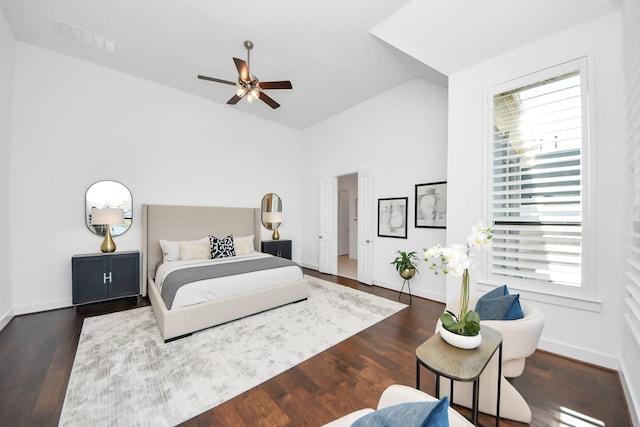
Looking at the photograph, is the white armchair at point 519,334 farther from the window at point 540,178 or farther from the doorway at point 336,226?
the doorway at point 336,226

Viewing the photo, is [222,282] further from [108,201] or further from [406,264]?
[406,264]

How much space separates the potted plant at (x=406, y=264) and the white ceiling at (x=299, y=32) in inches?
106

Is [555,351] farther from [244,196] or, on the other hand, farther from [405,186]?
[244,196]

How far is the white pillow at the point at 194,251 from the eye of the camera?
13.5 ft

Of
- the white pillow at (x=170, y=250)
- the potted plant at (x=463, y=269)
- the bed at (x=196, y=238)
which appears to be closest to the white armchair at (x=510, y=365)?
the potted plant at (x=463, y=269)

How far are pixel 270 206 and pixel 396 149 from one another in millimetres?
3140

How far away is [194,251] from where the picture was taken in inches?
163

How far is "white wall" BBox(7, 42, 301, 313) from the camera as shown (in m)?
3.32

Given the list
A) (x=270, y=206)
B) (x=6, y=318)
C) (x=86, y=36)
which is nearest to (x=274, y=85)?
(x=86, y=36)

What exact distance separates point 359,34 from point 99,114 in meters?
4.09

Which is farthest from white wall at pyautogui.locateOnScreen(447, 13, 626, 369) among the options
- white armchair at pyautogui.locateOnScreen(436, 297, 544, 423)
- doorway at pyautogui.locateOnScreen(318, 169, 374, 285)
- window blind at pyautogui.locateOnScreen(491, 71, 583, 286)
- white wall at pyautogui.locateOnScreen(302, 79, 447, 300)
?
doorway at pyautogui.locateOnScreen(318, 169, 374, 285)

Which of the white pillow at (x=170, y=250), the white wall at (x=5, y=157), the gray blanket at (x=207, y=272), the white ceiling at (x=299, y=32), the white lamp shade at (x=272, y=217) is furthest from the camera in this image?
the white lamp shade at (x=272, y=217)

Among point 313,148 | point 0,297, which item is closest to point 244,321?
point 0,297

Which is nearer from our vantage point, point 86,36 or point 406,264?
point 86,36
